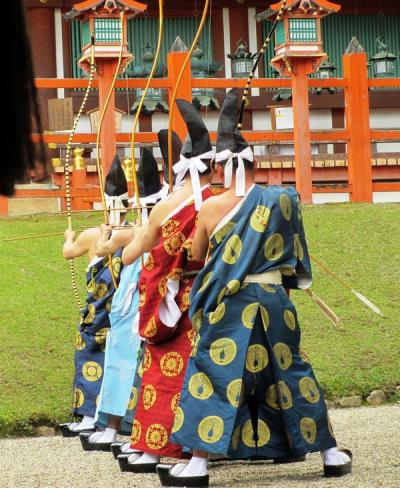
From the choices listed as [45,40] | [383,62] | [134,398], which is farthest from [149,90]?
[134,398]

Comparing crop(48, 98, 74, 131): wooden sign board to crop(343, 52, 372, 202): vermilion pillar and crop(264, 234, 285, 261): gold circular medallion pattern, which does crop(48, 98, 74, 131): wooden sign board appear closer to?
crop(343, 52, 372, 202): vermilion pillar

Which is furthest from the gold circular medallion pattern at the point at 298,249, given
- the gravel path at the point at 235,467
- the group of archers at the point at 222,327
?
the gravel path at the point at 235,467

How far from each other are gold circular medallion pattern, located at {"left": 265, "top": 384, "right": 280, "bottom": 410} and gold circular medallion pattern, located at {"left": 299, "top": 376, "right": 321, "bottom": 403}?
111mm

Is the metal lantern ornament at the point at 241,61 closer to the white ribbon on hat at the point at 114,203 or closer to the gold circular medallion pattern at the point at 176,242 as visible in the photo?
the white ribbon on hat at the point at 114,203

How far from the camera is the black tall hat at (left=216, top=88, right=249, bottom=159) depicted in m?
5.39

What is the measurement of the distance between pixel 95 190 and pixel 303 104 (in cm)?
240

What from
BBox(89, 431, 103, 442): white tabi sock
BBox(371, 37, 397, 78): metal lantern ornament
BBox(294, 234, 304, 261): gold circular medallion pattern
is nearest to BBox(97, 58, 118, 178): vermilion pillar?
BBox(371, 37, 397, 78): metal lantern ornament

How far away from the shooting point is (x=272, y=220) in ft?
17.2

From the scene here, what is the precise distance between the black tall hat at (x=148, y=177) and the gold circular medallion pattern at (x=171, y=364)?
1319 millimetres

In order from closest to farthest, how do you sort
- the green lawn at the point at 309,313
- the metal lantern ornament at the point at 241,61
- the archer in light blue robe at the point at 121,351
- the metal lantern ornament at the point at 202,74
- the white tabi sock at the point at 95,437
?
the archer in light blue robe at the point at 121,351 → the white tabi sock at the point at 95,437 → the green lawn at the point at 309,313 → the metal lantern ornament at the point at 202,74 → the metal lantern ornament at the point at 241,61

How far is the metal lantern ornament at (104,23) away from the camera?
12547mm

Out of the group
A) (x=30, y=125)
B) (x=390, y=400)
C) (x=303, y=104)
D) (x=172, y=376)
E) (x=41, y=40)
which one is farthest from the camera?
(x=41, y=40)

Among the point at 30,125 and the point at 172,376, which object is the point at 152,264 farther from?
the point at 30,125

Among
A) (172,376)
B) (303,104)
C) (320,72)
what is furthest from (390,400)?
(320,72)
